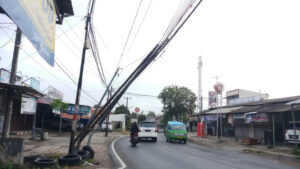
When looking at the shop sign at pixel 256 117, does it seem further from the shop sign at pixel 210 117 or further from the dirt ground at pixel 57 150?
the dirt ground at pixel 57 150

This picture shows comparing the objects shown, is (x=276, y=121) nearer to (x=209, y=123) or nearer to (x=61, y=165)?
(x=209, y=123)

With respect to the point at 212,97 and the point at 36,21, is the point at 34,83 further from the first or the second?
the point at 212,97

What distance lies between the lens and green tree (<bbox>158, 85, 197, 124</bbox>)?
170 feet

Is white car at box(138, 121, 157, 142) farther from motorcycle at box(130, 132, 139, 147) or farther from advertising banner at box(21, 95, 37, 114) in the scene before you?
advertising banner at box(21, 95, 37, 114)

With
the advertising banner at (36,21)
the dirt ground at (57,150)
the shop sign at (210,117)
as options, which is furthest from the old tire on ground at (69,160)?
the shop sign at (210,117)

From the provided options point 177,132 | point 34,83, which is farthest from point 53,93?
point 177,132

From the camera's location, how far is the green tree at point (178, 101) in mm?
51844

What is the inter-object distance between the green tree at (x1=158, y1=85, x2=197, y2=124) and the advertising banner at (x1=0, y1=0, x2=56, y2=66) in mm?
45114

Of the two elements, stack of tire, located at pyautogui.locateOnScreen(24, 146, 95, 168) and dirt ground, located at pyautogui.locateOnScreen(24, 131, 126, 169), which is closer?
stack of tire, located at pyautogui.locateOnScreen(24, 146, 95, 168)

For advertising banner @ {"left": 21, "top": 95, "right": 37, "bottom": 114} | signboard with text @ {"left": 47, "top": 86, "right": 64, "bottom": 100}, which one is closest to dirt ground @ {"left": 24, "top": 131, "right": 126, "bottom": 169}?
advertising banner @ {"left": 21, "top": 95, "right": 37, "bottom": 114}

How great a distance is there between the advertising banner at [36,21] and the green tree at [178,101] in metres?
45.1

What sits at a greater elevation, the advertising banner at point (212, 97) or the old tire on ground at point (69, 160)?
the advertising banner at point (212, 97)

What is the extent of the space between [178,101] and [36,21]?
47.1 meters

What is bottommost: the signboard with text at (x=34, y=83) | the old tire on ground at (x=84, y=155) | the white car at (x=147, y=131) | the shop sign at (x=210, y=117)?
the old tire on ground at (x=84, y=155)
